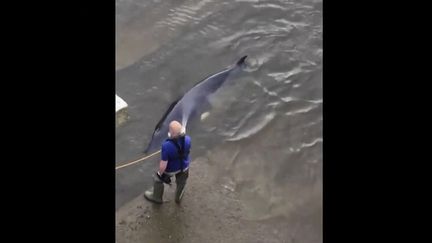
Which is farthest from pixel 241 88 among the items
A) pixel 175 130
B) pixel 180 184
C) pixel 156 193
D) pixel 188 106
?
pixel 175 130

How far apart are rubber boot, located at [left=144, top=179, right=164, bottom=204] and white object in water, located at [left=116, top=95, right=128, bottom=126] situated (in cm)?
162

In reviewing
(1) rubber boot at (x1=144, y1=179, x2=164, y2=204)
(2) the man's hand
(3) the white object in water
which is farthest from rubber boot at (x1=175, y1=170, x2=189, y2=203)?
(3) the white object in water

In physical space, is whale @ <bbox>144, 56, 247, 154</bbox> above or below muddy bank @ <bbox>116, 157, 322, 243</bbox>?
above

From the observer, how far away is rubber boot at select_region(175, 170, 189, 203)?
23.9ft

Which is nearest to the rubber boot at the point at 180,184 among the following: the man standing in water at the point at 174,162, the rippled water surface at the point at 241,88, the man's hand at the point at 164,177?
the man standing in water at the point at 174,162

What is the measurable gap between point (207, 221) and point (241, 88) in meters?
3.42

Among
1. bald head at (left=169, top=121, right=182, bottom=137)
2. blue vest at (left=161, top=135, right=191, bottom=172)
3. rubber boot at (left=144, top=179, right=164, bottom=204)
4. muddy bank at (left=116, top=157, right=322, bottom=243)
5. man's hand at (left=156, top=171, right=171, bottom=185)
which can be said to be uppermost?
bald head at (left=169, top=121, right=182, bottom=137)

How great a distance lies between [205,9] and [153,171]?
207 inches

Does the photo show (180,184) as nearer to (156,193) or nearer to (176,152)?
(156,193)

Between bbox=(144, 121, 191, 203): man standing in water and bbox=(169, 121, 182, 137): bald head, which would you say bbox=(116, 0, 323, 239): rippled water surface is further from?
bbox=(169, 121, 182, 137): bald head

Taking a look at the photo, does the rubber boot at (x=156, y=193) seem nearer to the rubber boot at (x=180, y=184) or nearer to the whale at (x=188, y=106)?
the rubber boot at (x=180, y=184)

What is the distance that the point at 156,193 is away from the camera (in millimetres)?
7508
